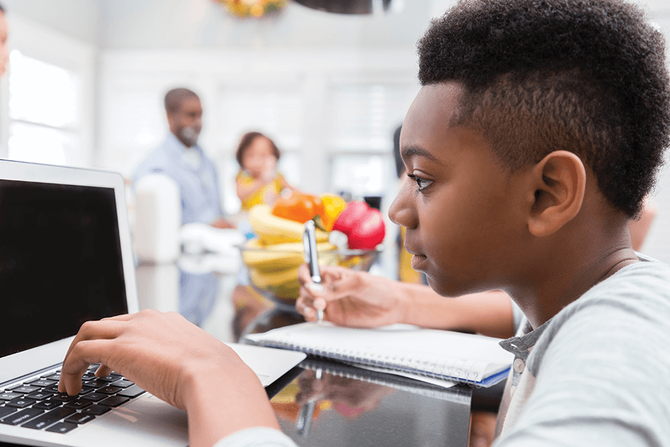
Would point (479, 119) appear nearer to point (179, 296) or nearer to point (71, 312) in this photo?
point (71, 312)

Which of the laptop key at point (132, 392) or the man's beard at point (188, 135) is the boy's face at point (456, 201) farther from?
the man's beard at point (188, 135)

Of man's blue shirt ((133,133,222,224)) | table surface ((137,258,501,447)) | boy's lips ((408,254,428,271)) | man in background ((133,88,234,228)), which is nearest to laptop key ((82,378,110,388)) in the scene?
table surface ((137,258,501,447))

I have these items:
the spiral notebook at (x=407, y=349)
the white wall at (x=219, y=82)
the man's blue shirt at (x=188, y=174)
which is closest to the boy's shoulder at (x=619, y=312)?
the spiral notebook at (x=407, y=349)

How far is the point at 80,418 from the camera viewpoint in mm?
398

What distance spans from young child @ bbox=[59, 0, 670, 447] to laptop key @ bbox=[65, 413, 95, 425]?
0.14 feet

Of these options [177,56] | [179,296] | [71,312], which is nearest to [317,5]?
[179,296]

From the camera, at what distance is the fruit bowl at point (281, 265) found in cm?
92

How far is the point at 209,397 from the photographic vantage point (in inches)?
14.6

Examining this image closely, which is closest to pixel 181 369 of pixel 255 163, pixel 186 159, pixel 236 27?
pixel 186 159

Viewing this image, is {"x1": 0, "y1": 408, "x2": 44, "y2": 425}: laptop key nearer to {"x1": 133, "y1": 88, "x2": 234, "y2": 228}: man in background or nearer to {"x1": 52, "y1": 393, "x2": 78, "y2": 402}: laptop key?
{"x1": 52, "y1": 393, "x2": 78, "y2": 402}: laptop key

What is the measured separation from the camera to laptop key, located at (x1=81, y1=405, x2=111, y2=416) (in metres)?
0.41

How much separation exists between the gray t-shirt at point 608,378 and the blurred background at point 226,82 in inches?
162

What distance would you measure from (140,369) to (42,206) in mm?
241

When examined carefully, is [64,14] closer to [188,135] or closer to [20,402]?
[188,135]
